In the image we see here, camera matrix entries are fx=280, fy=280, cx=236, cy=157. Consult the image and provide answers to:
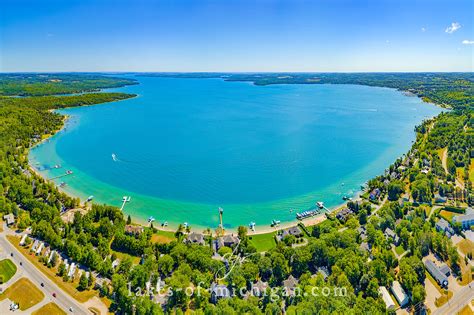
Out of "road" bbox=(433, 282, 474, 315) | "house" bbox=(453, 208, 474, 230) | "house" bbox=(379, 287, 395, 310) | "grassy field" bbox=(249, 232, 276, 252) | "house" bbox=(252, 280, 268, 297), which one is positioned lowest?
"road" bbox=(433, 282, 474, 315)

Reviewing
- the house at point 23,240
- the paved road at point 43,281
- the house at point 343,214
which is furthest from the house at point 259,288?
the house at point 23,240

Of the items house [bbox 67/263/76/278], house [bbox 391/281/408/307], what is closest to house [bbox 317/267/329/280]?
house [bbox 391/281/408/307]

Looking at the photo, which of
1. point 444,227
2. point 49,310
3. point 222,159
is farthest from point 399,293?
point 222,159

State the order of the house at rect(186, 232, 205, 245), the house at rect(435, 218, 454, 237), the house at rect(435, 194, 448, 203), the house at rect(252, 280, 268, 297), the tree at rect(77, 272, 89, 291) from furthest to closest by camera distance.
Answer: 1. the house at rect(435, 194, 448, 203)
2. the house at rect(435, 218, 454, 237)
3. the house at rect(186, 232, 205, 245)
4. the tree at rect(77, 272, 89, 291)
5. the house at rect(252, 280, 268, 297)

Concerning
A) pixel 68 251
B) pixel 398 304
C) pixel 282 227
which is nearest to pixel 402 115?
pixel 282 227

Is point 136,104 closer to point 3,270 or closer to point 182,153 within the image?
point 182,153

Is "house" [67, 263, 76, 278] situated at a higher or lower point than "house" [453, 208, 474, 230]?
lower

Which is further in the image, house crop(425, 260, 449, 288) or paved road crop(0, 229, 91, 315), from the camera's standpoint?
house crop(425, 260, 449, 288)

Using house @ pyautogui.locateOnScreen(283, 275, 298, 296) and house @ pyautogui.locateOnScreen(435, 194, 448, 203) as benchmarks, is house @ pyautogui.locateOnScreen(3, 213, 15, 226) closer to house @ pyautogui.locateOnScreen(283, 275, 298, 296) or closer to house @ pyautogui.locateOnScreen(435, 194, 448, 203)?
house @ pyautogui.locateOnScreen(283, 275, 298, 296)
